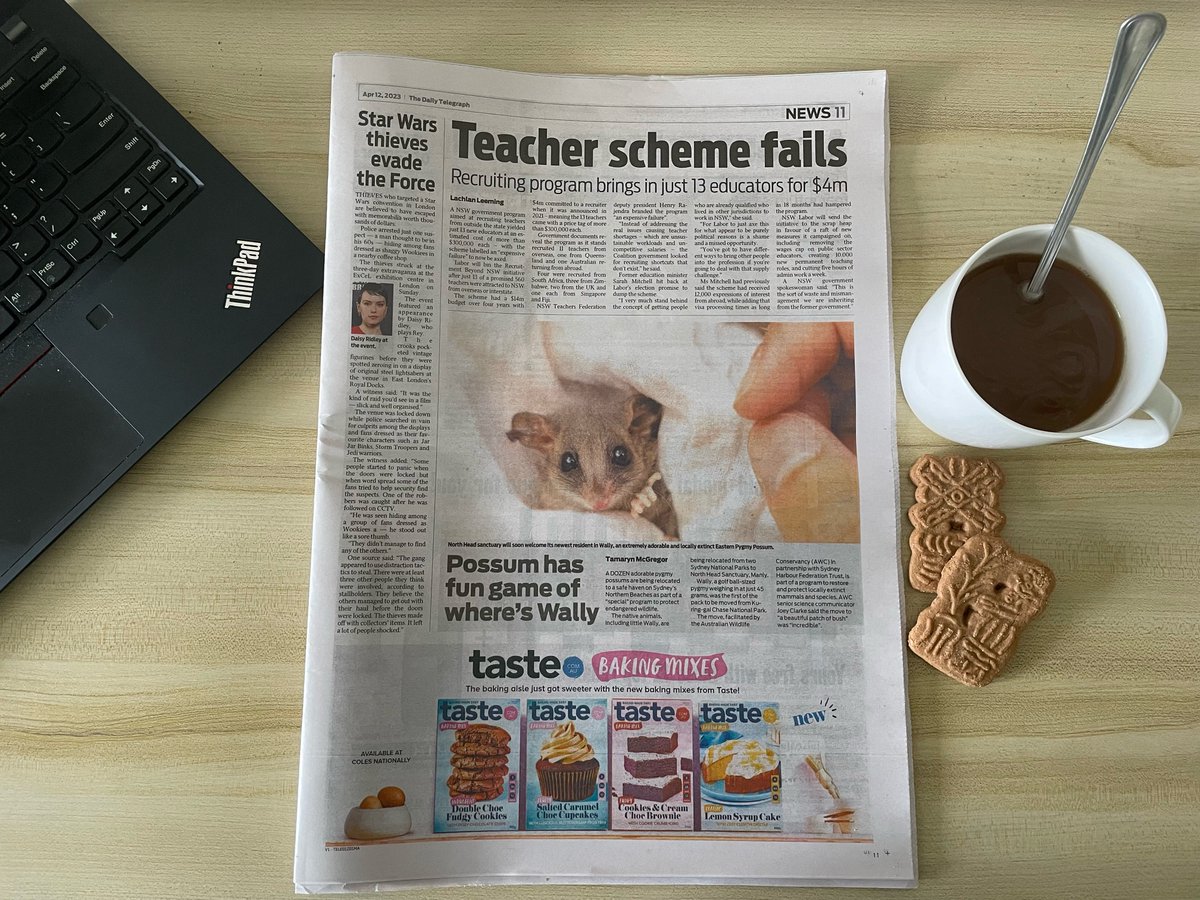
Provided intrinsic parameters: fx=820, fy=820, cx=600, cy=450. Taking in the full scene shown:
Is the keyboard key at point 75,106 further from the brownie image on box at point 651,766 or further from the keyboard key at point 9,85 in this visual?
the brownie image on box at point 651,766

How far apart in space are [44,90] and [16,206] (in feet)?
0.25

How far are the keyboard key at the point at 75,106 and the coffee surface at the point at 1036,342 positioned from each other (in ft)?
1.74

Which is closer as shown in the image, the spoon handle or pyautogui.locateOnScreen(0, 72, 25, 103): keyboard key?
the spoon handle

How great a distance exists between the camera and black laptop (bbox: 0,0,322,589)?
1.60 ft

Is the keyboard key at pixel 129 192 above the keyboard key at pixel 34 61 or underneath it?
underneath

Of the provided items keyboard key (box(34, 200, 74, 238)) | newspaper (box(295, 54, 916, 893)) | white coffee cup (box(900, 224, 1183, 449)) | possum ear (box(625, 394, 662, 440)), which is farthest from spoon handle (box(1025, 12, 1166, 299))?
keyboard key (box(34, 200, 74, 238))

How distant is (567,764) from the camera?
48 cm

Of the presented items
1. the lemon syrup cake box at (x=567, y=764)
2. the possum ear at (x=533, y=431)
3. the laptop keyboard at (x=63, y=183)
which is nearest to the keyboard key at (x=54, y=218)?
the laptop keyboard at (x=63, y=183)

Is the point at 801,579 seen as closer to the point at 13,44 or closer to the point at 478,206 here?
the point at 478,206

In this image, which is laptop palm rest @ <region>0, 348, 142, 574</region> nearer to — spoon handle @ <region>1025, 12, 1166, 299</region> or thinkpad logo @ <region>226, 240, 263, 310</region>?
thinkpad logo @ <region>226, 240, 263, 310</region>

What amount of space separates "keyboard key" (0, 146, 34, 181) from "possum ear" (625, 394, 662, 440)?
0.39 metres

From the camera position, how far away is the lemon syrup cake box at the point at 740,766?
0.48 meters

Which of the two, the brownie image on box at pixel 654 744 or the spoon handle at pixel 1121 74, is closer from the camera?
the spoon handle at pixel 1121 74

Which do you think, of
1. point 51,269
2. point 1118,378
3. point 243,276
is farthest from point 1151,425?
point 51,269
